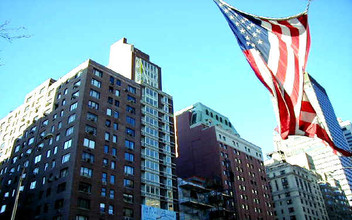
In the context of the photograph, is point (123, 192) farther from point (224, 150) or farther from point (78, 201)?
point (224, 150)

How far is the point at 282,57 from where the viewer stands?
25547 mm

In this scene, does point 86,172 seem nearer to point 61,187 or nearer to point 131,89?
point 61,187

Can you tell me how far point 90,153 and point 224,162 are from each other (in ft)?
166

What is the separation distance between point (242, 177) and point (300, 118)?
88.8 m

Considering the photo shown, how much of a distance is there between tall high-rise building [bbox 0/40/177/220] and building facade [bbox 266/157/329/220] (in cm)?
6853

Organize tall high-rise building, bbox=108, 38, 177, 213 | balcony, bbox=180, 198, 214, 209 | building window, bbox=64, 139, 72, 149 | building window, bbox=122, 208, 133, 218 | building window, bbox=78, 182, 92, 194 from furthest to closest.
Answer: balcony, bbox=180, 198, 214, 209 < tall high-rise building, bbox=108, 38, 177, 213 < building window, bbox=64, 139, 72, 149 < building window, bbox=122, 208, 133, 218 < building window, bbox=78, 182, 92, 194

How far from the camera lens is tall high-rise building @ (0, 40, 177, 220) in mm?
63938

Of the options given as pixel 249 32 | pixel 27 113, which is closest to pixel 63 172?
pixel 27 113

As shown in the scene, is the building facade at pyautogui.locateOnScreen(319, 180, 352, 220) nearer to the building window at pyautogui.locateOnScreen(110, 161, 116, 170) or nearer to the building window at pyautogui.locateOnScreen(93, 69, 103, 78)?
the building window at pyautogui.locateOnScreen(110, 161, 116, 170)

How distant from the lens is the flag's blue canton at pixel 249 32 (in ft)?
87.9

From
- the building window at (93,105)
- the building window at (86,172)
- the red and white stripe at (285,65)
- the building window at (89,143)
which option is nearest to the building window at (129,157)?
the building window at (89,143)

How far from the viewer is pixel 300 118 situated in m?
24.0

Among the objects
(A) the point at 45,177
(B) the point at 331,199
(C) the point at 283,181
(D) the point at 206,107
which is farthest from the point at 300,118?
(B) the point at 331,199

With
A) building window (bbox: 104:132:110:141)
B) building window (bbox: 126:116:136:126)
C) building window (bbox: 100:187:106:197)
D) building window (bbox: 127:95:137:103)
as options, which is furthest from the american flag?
building window (bbox: 127:95:137:103)
